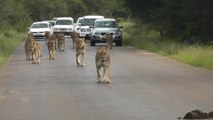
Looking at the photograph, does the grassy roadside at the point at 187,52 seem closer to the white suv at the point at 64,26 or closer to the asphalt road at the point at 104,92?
the asphalt road at the point at 104,92

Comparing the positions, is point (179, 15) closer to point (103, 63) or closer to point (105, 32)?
point (105, 32)

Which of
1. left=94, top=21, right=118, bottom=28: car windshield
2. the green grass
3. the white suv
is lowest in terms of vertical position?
the white suv

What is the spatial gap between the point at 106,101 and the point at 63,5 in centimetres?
9330

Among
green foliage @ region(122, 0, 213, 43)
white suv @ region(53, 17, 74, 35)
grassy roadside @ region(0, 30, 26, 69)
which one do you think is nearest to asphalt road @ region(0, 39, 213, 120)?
grassy roadside @ region(0, 30, 26, 69)

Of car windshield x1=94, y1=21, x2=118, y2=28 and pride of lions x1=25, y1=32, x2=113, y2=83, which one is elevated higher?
pride of lions x1=25, y1=32, x2=113, y2=83

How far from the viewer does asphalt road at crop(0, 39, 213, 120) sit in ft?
41.3

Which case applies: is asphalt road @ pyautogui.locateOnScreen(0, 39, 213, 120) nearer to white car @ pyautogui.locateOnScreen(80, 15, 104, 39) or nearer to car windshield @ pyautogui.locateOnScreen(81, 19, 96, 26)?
white car @ pyautogui.locateOnScreen(80, 15, 104, 39)

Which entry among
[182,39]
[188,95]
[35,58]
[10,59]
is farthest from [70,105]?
[182,39]

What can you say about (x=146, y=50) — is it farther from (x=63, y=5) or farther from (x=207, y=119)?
(x=63, y=5)

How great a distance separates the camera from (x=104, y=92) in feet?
53.1

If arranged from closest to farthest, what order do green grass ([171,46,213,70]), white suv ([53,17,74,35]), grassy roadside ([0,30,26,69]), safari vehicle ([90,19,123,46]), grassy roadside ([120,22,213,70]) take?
green grass ([171,46,213,70])
grassy roadside ([120,22,213,70])
grassy roadside ([0,30,26,69])
safari vehicle ([90,19,123,46])
white suv ([53,17,74,35])

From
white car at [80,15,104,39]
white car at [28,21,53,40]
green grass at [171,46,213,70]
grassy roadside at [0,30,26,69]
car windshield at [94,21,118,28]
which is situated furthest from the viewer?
white car at [28,21,53,40]

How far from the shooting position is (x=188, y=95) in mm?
15406

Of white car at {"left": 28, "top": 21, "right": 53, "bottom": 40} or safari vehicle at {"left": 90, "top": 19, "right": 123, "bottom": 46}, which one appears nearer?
safari vehicle at {"left": 90, "top": 19, "right": 123, "bottom": 46}
